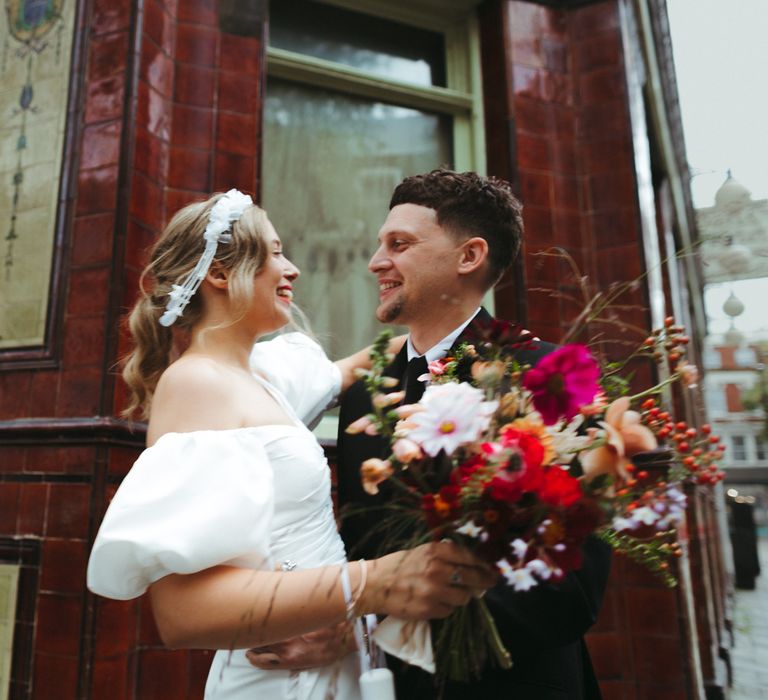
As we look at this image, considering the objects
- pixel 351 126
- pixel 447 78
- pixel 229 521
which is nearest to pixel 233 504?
pixel 229 521

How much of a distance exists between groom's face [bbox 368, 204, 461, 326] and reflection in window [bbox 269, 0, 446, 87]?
265 centimetres

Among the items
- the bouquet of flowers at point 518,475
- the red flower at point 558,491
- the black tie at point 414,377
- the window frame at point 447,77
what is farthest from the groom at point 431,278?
the window frame at point 447,77

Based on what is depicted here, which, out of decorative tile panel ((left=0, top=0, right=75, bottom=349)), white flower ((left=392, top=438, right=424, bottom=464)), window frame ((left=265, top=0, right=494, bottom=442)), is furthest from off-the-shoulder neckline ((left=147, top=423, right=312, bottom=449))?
window frame ((left=265, top=0, right=494, bottom=442))

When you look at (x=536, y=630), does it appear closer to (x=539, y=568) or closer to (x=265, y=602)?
(x=539, y=568)

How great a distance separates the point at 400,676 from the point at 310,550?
1.28 ft

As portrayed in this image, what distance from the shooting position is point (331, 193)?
427 cm

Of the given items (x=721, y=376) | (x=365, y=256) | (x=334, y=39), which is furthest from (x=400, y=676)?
(x=721, y=376)

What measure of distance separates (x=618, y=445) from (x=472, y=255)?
1.21 meters

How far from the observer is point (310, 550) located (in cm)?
169

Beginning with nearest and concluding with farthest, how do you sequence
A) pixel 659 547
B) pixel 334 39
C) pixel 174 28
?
1. pixel 659 547
2. pixel 174 28
3. pixel 334 39

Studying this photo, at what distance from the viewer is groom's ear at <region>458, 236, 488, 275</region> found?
2186 mm

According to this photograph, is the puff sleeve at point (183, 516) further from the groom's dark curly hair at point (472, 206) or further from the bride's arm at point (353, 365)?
the groom's dark curly hair at point (472, 206)

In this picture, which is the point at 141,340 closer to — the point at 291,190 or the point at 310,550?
the point at 310,550

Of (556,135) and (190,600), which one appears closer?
(190,600)
